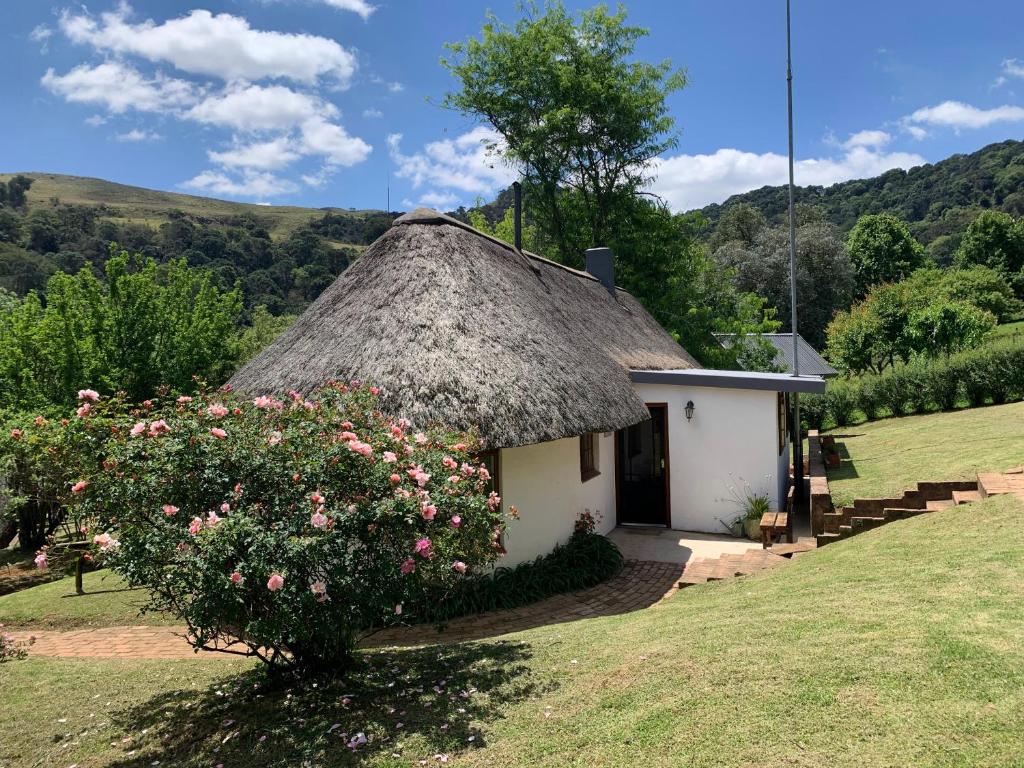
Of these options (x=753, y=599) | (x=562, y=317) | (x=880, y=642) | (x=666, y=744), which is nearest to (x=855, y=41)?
(x=562, y=317)

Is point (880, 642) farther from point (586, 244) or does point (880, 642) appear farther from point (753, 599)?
point (586, 244)

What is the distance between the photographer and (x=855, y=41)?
670 inches

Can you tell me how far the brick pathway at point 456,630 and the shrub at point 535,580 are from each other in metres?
0.16

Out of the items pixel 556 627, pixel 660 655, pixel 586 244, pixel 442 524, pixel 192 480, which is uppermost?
pixel 586 244

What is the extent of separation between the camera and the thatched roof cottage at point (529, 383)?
8.29 metres

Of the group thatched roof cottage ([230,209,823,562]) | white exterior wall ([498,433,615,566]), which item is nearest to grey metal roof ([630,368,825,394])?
thatched roof cottage ([230,209,823,562])

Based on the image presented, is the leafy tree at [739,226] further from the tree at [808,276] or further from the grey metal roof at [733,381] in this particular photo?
the grey metal roof at [733,381]

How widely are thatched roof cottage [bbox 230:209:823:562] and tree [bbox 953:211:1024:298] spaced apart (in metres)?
47.5

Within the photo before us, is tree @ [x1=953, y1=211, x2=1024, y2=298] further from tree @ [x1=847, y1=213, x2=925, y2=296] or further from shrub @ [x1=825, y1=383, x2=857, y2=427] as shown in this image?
shrub @ [x1=825, y1=383, x2=857, y2=427]

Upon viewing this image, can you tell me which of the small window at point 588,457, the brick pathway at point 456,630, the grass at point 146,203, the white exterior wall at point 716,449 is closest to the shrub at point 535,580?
the brick pathway at point 456,630

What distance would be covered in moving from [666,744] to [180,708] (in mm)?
3779

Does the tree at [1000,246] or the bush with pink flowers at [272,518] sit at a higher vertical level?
the tree at [1000,246]

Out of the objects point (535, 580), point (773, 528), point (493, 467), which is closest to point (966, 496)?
point (773, 528)

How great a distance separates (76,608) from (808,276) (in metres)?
44.8
